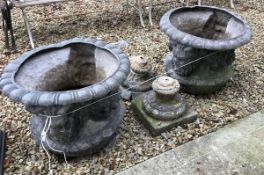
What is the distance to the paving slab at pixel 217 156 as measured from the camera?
2.80 meters

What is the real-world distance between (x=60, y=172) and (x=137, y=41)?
2.78 meters

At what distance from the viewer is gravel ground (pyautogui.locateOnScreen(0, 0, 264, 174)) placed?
2939 millimetres

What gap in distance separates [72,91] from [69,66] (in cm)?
82

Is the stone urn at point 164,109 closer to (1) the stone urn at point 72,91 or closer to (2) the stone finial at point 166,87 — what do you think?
(2) the stone finial at point 166,87

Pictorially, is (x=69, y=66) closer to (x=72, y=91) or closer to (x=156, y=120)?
(x=72, y=91)

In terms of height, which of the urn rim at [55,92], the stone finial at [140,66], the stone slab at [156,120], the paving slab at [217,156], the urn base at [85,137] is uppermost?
the urn rim at [55,92]

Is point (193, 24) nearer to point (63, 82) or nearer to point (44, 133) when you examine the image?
point (63, 82)

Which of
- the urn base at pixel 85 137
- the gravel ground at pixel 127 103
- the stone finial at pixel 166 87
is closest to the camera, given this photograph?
the urn base at pixel 85 137

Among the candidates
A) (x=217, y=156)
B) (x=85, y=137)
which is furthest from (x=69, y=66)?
(x=217, y=156)

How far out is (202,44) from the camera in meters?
3.11

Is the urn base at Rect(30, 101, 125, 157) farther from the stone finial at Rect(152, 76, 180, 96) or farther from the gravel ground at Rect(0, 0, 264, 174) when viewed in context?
the stone finial at Rect(152, 76, 180, 96)

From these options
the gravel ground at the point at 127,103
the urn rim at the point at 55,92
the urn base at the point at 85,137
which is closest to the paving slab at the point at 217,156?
the gravel ground at the point at 127,103

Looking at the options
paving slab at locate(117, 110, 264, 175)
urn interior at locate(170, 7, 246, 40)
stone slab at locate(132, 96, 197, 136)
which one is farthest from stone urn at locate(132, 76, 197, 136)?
urn interior at locate(170, 7, 246, 40)

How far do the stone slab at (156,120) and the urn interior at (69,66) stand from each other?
2.09ft
